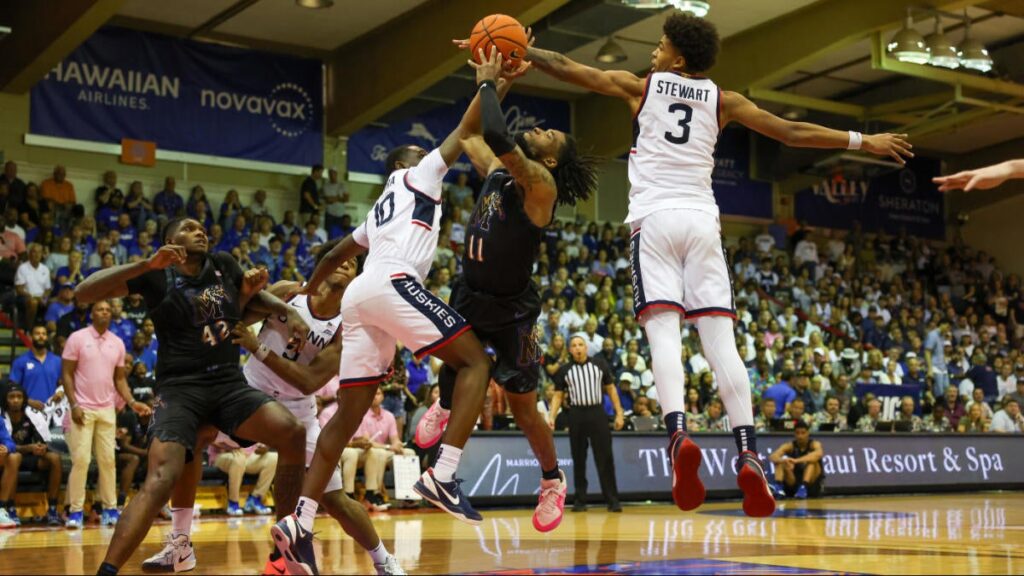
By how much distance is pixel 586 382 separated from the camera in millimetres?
13352

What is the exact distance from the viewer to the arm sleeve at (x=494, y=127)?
5.45 meters

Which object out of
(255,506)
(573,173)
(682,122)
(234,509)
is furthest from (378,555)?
(255,506)

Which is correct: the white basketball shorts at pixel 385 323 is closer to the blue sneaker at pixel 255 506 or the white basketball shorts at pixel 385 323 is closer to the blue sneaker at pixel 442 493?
the blue sneaker at pixel 442 493

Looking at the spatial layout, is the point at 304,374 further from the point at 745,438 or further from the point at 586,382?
the point at 586,382

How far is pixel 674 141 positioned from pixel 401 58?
49.5 ft

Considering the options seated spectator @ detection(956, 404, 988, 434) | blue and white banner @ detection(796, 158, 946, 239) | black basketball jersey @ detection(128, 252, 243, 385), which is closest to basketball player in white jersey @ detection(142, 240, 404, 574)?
black basketball jersey @ detection(128, 252, 243, 385)

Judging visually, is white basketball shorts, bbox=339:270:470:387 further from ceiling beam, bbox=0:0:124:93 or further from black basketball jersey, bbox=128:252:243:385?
ceiling beam, bbox=0:0:124:93

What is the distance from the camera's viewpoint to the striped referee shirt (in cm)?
1331

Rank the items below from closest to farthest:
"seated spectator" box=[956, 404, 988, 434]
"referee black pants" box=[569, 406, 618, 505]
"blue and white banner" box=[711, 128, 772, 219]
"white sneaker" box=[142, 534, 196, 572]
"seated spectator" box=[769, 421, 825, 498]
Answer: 1. "white sneaker" box=[142, 534, 196, 572]
2. "referee black pants" box=[569, 406, 618, 505]
3. "seated spectator" box=[769, 421, 825, 498]
4. "seated spectator" box=[956, 404, 988, 434]
5. "blue and white banner" box=[711, 128, 772, 219]

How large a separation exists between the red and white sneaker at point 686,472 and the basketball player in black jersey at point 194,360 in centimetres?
209

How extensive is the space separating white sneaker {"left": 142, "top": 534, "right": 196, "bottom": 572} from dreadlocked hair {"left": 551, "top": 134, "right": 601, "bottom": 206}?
292cm

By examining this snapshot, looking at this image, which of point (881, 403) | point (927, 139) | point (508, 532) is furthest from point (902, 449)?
point (927, 139)

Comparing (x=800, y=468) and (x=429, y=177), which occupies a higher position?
(x=429, y=177)

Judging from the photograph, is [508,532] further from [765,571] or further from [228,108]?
[228,108]
